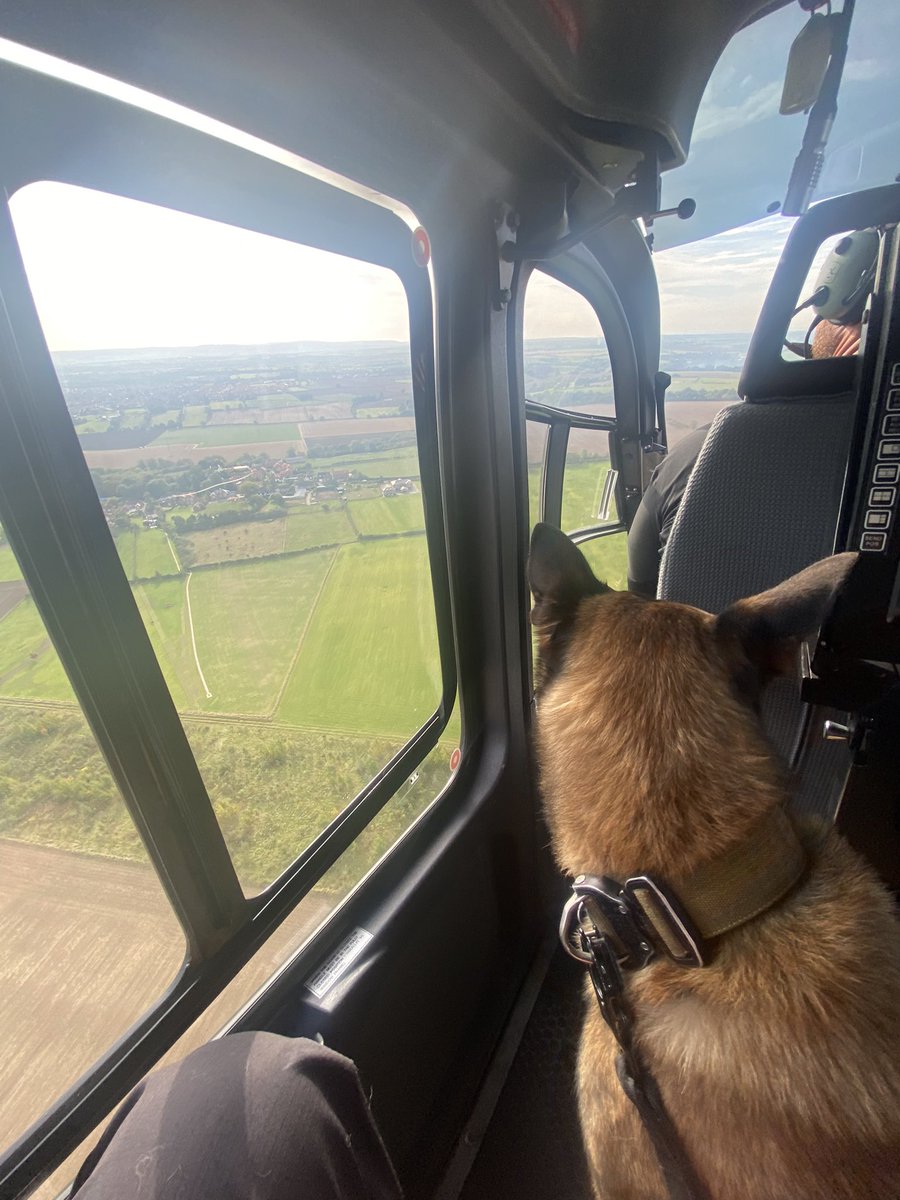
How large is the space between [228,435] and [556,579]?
0.73 metres

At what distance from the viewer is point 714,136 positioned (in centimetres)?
197

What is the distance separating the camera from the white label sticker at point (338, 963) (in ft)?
3.89

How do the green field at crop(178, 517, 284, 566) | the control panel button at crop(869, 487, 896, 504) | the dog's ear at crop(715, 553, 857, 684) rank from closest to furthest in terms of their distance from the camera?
1. the dog's ear at crop(715, 553, 857, 684)
2. the green field at crop(178, 517, 284, 566)
3. the control panel button at crop(869, 487, 896, 504)

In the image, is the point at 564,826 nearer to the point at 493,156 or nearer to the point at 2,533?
the point at 2,533

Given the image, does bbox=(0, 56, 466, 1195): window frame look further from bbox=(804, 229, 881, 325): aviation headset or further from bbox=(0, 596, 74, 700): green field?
bbox=(804, 229, 881, 325): aviation headset

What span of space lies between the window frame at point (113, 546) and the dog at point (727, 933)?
27.5 inches

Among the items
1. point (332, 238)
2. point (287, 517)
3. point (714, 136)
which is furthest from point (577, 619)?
point (714, 136)

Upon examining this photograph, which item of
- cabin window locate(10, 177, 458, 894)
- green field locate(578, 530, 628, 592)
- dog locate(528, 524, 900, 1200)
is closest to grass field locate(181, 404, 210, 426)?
cabin window locate(10, 177, 458, 894)

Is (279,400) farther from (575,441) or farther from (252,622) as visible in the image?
(575,441)

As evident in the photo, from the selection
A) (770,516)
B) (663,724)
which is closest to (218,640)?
(663,724)

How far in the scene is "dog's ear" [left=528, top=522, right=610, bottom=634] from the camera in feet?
3.83

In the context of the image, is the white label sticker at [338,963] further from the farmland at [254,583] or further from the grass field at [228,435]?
the grass field at [228,435]

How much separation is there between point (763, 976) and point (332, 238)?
1611 mm

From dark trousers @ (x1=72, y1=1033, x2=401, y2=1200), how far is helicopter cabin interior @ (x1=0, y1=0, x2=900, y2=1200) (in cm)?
22
